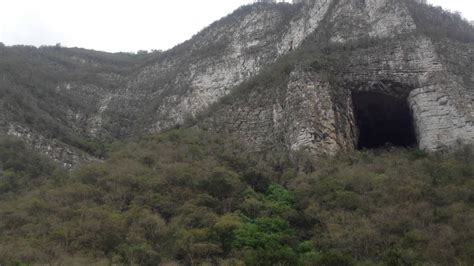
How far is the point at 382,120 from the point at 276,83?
19.9 ft

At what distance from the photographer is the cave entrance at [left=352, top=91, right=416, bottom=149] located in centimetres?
2986

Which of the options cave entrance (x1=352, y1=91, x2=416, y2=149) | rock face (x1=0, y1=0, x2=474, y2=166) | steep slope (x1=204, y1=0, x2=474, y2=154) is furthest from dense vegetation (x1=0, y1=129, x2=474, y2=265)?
cave entrance (x1=352, y1=91, x2=416, y2=149)

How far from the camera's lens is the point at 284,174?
24438 millimetres

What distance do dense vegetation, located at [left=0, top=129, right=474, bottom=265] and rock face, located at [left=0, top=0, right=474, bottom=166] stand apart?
8.25 ft

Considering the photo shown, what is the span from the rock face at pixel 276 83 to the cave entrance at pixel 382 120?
46 cm

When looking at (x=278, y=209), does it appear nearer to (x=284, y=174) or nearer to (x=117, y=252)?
(x=284, y=174)

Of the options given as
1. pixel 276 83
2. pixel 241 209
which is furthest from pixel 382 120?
pixel 241 209

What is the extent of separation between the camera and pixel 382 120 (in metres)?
31.8

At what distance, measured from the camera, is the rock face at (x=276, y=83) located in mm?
27562

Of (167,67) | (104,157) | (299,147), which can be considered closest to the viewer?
(299,147)

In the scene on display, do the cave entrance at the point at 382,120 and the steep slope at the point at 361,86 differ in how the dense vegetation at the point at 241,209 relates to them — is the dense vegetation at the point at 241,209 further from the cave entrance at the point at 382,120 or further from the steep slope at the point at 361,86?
the cave entrance at the point at 382,120

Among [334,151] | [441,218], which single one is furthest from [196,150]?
[441,218]

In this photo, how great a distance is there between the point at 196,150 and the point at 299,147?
4597 mm

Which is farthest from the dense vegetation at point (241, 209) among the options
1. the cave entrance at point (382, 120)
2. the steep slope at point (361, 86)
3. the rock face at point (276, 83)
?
the cave entrance at point (382, 120)
